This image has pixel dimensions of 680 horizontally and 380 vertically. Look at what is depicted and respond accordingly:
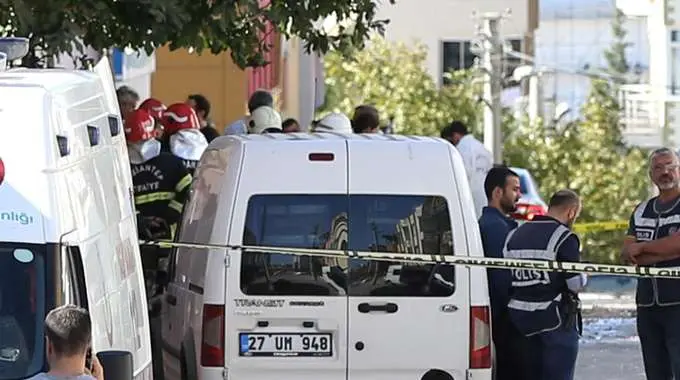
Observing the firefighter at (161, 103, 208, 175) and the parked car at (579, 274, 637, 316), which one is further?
the parked car at (579, 274, 637, 316)

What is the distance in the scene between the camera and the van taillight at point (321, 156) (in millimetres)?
8961

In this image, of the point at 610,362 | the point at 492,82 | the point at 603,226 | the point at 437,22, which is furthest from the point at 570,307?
the point at 437,22

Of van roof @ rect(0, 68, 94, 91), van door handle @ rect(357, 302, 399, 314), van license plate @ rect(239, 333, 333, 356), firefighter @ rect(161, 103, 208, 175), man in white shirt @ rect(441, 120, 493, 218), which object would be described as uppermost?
van roof @ rect(0, 68, 94, 91)

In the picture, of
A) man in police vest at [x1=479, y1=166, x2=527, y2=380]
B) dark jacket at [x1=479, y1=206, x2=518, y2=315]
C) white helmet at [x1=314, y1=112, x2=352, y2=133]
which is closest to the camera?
man in police vest at [x1=479, y1=166, x2=527, y2=380]

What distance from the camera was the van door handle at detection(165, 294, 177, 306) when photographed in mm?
9943

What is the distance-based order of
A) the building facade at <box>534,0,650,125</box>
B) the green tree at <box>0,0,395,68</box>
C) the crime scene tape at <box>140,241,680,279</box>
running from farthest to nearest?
the building facade at <box>534,0,650,125</box>
the green tree at <box>0,0,395,68</box>
the crime scene tape at <box>140,241,680,279</box>

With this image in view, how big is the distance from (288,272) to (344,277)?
12.1 inches

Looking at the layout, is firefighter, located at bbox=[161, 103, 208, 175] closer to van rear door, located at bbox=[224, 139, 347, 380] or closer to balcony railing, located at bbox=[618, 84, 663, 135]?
van rear door, located at bbox=[224, 139, 347, 380]

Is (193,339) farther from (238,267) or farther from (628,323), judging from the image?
(628,323)

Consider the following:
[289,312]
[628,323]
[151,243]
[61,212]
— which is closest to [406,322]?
[289,312]

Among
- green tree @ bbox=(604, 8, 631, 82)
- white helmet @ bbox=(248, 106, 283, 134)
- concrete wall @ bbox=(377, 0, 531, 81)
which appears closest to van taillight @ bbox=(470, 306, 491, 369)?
white helmet @ bbox=(248, 106, 283, 134)

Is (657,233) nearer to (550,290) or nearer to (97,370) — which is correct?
(550,290)

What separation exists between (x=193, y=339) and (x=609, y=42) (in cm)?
10051

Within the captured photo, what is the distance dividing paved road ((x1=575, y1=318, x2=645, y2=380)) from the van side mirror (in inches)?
310
